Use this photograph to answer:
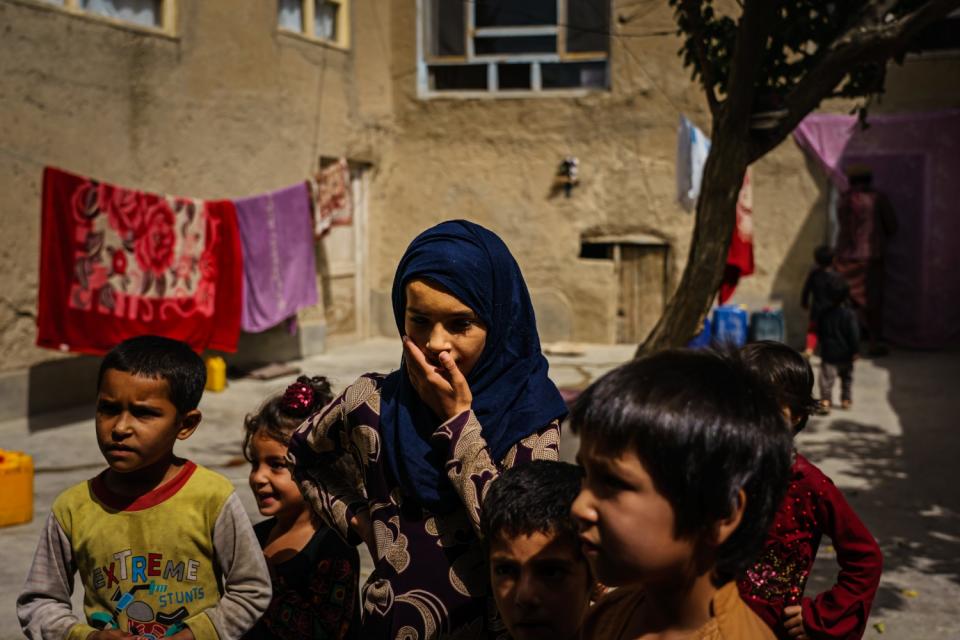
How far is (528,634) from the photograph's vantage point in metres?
1.77

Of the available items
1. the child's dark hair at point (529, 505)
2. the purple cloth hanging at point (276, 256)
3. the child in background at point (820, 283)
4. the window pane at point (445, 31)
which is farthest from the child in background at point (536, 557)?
the window pane at point (445, 31)

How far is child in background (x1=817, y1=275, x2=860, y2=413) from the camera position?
→ 839 cm

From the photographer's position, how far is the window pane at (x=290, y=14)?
10617 millimetres

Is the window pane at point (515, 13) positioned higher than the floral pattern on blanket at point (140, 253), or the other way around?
the window pane at point (515, 13)

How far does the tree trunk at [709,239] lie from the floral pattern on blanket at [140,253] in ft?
14.2

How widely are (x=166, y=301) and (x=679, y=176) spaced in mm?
4397

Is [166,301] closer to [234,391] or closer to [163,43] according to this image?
[234,391]

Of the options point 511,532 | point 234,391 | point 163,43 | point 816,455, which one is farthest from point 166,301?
point 511,532

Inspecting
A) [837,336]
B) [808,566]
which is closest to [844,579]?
[808,566]

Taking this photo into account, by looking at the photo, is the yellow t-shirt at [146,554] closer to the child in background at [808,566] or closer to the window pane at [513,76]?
the child in background at [808,566]

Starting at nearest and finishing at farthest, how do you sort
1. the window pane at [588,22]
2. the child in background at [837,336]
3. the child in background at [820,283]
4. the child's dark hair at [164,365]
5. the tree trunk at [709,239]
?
the child's dark hair at [164,365] < the tree trunk at [709,239] < the child in background at [837,336] < the child in background at [820,283] < the window pane at [588,22]

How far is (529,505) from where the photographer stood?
1778mm

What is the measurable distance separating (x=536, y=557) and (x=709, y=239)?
12.0ft

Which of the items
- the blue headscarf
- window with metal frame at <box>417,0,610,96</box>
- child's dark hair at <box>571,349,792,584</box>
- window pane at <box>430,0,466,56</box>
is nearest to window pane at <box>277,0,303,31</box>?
window with metal frame at <box>417,0,610,96</box>
